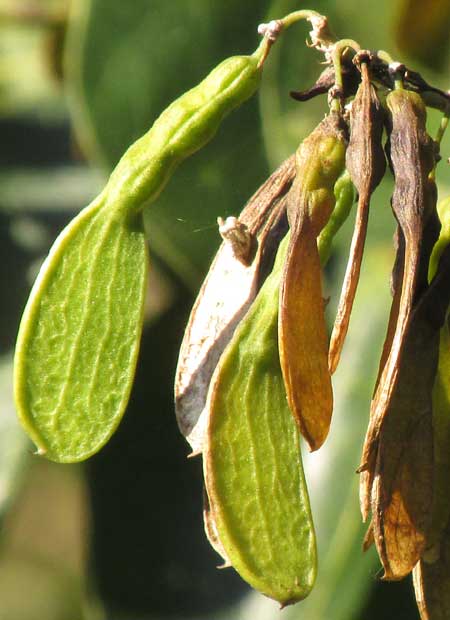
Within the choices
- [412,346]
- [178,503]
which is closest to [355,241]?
[412,346]

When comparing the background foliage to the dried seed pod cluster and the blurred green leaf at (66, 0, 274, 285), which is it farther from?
the dried seed pod cluster

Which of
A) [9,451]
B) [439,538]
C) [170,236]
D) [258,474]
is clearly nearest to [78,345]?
[258,474]

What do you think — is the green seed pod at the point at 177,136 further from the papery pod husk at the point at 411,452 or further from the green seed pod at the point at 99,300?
the papery pod husk at the point at 411,452

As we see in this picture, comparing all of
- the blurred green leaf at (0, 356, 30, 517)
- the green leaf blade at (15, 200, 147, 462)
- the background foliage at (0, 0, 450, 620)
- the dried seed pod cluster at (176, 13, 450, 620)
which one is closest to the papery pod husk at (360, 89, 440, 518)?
the dried seed pod cluster at (176, 13, 450, 620)

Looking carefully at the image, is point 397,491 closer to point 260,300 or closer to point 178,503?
point 260,300

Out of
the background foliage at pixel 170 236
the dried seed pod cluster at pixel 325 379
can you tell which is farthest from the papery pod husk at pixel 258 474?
the background foliage at pixel 170 236

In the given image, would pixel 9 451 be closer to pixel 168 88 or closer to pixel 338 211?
pixel 168 88
